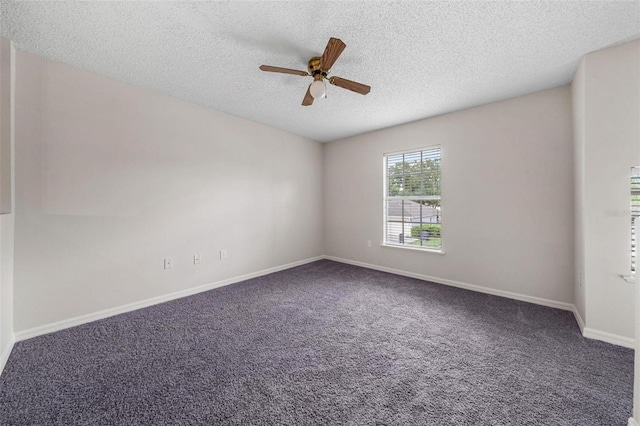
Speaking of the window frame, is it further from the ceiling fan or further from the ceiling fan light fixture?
the ceiling fan light fixture

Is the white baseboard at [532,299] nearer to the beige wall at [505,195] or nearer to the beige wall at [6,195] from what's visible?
the beige wall at [505,195]

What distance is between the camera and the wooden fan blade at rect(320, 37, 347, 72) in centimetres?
165

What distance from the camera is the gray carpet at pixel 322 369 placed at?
135cm

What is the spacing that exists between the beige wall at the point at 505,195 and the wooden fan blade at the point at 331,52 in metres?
2.32

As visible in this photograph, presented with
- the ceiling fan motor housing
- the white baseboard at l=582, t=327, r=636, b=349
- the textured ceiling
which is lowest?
the white baseboard at l=582, t=327, r=636, b=349

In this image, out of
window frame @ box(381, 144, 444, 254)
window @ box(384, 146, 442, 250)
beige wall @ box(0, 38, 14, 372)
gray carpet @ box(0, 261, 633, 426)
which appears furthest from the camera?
window @ box(384, 146, 442, 250)

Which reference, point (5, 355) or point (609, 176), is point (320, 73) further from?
point (5, 355)

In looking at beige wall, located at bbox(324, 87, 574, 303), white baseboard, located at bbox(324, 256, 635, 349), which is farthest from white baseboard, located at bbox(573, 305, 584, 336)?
beige wall, located at bbox(324, 87, 574, 303)

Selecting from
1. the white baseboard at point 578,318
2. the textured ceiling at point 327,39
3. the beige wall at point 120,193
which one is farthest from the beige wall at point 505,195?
the beige wall at point 120,193

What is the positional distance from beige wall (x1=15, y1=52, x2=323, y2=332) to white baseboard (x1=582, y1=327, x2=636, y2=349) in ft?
12.4

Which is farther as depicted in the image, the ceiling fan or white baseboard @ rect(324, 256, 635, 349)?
white baseboard @ rect(324, 256, 635, 349)

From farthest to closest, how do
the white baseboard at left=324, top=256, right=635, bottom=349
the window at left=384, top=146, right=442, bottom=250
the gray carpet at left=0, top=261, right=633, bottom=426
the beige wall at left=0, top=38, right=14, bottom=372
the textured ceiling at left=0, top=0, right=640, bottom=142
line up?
the window at left=384, top=146, right=442, bottom=250
the white baseboard at left=324, top=256, right=635, bottom=349
the beige wall at left=0, top=38, right=14, bottom=372
the textured ceiling at left=0, top=0, right=640, bottom=142
the gray carpet at left=0, top=261, right=633, bottom=426

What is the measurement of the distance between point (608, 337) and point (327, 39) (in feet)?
11.0

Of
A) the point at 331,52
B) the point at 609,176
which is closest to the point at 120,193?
the point at 331,52
